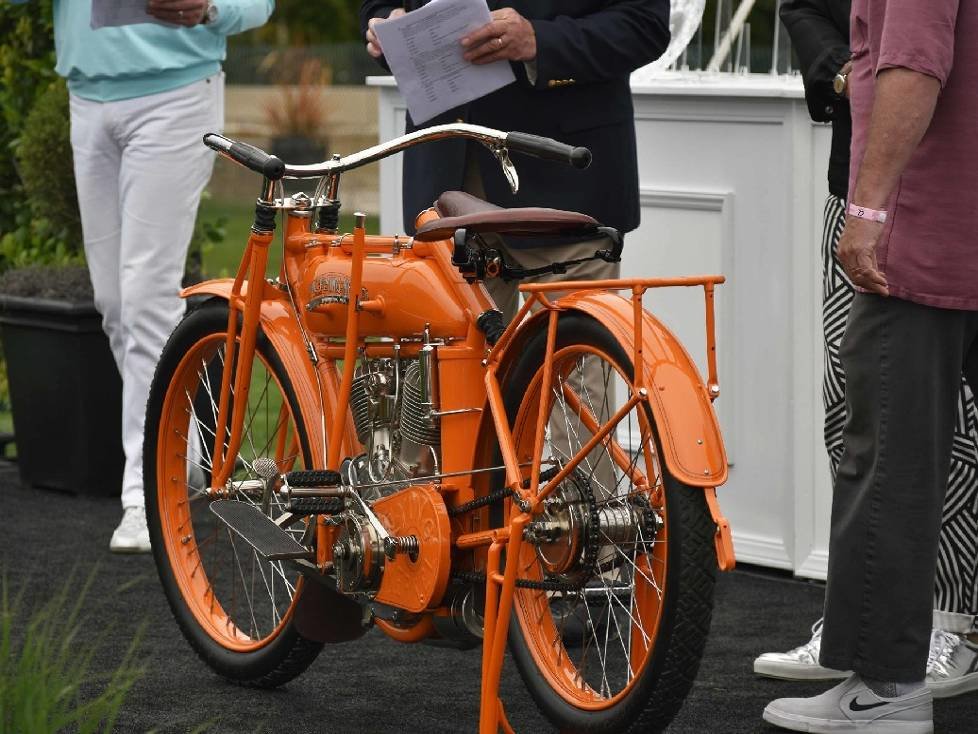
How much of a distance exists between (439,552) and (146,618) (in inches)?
57.5

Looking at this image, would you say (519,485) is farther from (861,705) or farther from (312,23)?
(312,23)

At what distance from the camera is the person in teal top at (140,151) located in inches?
213

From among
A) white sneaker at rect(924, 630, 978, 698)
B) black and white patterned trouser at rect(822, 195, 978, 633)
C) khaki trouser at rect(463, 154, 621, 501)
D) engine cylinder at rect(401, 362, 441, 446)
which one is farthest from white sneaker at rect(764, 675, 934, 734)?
engine cylinder at rect(401, 362, 441, 446)

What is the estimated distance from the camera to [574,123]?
4.39 meters

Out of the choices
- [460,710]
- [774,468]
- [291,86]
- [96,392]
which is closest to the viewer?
[460,710]

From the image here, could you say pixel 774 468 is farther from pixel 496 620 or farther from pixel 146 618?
pixel 496 620

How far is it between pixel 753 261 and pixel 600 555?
6.78 feet

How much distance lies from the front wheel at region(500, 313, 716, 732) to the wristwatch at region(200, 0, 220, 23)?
79.6 inches

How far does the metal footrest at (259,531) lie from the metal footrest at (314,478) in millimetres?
122

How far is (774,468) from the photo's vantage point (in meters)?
5.29

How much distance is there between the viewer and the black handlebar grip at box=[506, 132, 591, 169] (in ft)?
11.1

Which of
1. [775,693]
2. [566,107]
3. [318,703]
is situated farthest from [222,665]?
[566,107]

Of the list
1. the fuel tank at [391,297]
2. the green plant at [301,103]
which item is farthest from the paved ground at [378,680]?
the green plant at [301,103]

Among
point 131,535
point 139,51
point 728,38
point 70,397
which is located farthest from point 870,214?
point 70,397
